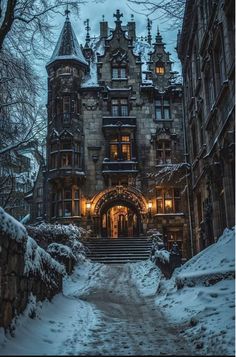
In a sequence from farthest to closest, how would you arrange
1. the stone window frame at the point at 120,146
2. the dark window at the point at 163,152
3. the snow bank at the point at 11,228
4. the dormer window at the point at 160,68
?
the dormer window at the point at 160,68, the dark window at the point at 163,152, the stone window frame at the point at 120,146, the snow bank at the point at 11,228

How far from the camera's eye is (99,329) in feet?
25.7

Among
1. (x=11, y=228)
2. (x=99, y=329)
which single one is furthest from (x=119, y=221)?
(x=11, y=228)

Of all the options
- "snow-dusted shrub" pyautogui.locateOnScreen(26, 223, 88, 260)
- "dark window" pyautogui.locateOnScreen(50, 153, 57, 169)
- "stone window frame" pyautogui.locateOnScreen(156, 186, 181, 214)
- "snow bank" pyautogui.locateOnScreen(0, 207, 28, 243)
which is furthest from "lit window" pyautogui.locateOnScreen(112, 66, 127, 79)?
"snow bank" pyautogui.locateOnScreen(0, 207, 28, 243)

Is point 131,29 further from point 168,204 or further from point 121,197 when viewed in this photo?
point 168,204

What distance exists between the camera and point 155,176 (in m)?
30.7

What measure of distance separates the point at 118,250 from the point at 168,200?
22.4 feet

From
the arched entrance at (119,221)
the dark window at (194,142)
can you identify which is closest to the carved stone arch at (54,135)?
the arched entrance at (119,221)

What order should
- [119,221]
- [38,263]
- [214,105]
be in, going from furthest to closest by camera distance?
[119,221]
[214,105]
[38,263]

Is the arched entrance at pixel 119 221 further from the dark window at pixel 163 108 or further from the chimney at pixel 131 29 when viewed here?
the chimney at pixel 131 29

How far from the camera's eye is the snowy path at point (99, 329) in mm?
5875

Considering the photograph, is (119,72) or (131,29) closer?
(119,72)

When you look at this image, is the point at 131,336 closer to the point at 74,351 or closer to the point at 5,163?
the point at 74,351

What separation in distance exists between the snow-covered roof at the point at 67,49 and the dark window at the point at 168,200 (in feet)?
39.2

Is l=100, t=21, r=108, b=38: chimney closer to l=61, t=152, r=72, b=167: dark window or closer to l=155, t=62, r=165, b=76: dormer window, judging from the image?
l=155, t=62, r=165, b=76: dormer window
